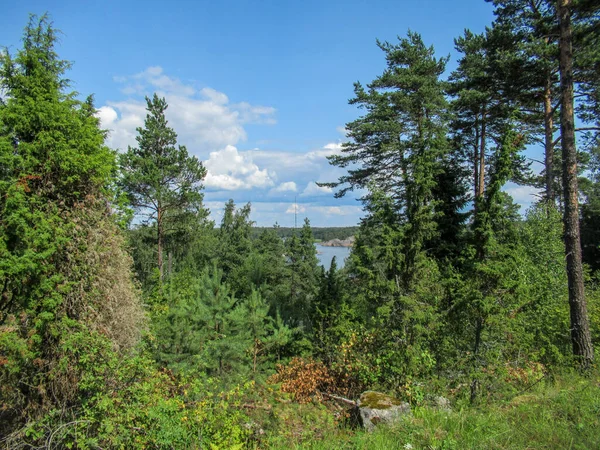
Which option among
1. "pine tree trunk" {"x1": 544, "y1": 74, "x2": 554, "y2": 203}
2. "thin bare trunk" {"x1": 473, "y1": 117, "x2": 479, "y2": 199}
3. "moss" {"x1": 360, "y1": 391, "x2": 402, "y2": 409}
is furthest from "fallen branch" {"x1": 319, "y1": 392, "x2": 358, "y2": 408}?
"thin bare trunk" {"x1": 473, "y1": 117, "x2": 479, "y2": 199}

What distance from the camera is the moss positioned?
5207 mm

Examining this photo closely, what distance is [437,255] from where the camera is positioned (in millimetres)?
12203

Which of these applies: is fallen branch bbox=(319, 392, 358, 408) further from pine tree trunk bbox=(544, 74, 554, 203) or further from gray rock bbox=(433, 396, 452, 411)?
pine tree trunk bbox=(544, 74, 554, 203)

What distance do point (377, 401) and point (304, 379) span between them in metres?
4.24

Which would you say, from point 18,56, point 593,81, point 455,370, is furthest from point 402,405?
point 593,81

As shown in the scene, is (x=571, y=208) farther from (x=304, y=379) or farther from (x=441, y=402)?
(x=304, y=379)

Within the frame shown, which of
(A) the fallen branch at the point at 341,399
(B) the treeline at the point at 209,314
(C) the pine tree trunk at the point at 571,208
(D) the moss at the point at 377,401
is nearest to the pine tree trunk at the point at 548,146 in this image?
(B) the treeline at the point at 209,314

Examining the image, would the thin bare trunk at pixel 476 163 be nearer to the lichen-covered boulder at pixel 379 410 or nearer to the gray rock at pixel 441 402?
the gray rock at pixel 441 402

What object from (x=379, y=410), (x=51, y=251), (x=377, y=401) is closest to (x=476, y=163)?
(x=377, y=401)

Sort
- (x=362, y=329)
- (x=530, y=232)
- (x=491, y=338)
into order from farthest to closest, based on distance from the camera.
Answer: (x=530, y=232) < (x=362, y=329) < (x=491, y=338)

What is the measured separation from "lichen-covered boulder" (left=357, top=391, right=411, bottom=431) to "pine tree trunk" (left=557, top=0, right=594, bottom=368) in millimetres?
3913

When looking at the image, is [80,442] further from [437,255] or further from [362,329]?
[437,255]

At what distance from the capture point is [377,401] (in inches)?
212

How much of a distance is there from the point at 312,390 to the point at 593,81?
12285 millimetres
